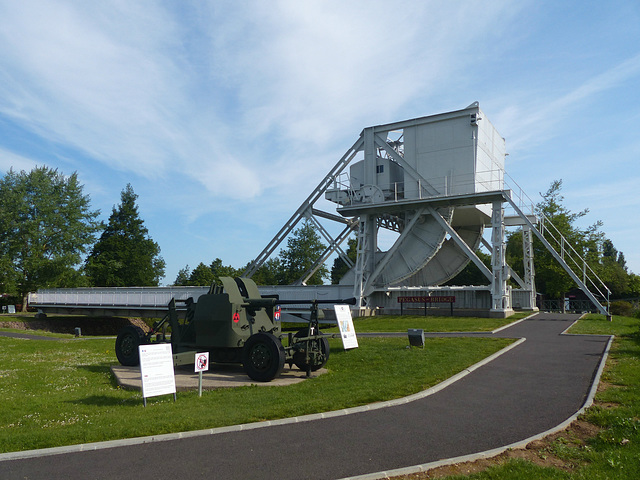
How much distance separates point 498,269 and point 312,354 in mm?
22989

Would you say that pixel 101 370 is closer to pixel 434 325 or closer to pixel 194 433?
pixel 194 433

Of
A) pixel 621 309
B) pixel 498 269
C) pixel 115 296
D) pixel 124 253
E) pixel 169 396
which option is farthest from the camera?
pixel 124 253

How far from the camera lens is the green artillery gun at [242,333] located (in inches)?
466

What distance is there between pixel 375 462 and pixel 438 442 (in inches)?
49.4

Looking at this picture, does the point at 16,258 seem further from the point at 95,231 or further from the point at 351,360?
the point at 351,360

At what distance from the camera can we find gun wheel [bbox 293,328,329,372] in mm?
12398

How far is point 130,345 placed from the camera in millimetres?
14266

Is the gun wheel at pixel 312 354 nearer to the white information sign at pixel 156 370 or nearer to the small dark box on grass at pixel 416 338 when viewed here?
the white information sign at pixel 156 370

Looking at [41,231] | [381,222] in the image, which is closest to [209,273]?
[41,231]

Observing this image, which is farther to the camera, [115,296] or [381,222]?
[115,296]

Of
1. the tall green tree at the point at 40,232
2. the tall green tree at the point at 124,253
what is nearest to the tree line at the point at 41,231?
the tall green tree at the point at 40,232

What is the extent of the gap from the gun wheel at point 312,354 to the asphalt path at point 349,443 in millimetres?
3607

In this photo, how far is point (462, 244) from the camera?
111ft

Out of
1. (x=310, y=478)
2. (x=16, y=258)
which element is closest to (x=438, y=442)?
(x=310, y=478)
